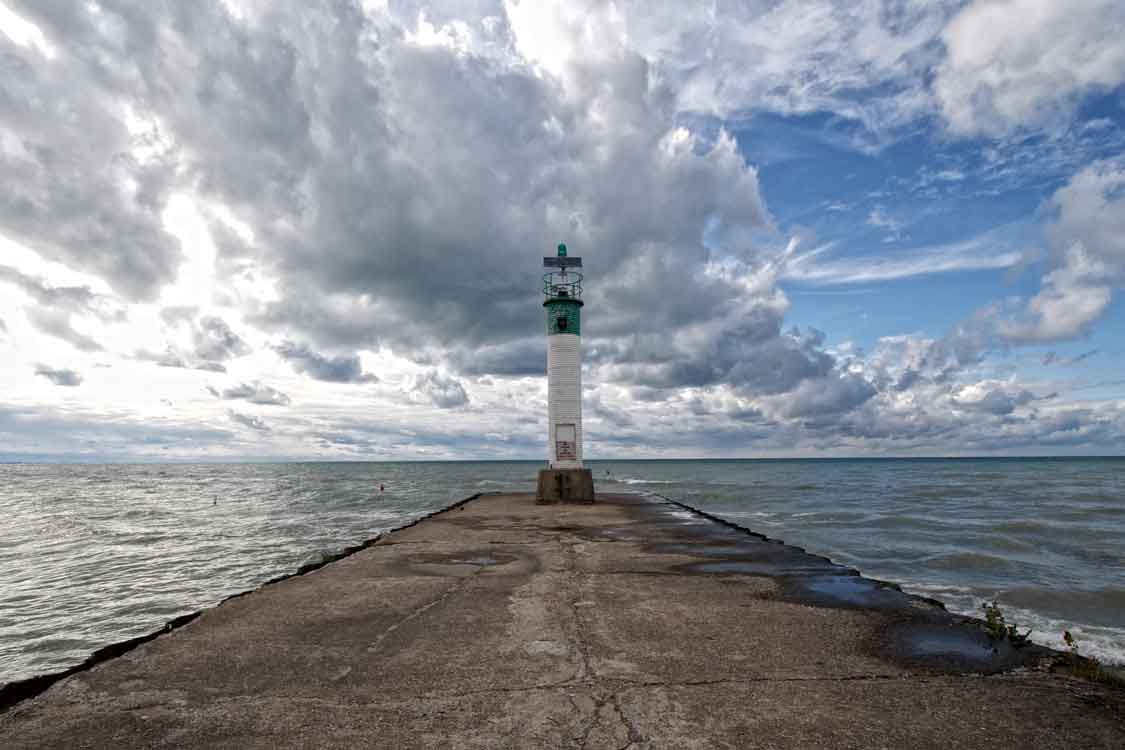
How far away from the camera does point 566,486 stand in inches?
1021

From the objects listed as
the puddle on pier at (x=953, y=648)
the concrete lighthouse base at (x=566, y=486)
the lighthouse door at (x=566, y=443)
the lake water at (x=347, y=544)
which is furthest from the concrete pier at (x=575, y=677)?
the concrete lighthouse base at (x=566, y=486)

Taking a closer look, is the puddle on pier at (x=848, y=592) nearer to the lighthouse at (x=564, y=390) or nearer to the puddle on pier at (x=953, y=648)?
the puddle on pier at (x=953, y=648)

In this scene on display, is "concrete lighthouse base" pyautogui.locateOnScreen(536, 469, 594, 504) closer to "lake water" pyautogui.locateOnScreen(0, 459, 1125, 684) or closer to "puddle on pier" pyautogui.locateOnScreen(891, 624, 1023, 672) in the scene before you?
"lake water" pyautogui.locateOnScreen(0, 459, 1125, 684)

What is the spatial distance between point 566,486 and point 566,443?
206 centimetres

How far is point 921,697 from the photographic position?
520cm

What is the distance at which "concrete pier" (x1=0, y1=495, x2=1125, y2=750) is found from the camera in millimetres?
4531

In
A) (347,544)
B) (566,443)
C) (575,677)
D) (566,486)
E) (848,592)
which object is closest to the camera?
(575,677)

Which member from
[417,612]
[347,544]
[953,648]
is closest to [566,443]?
[347,544]

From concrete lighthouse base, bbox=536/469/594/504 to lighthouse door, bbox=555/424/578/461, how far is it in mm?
716

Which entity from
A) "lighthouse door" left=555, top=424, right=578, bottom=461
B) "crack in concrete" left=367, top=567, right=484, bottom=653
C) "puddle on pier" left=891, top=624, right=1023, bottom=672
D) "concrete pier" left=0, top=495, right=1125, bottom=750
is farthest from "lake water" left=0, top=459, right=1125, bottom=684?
"lighthouse door" left=555, top=424, right=578, bottom=461

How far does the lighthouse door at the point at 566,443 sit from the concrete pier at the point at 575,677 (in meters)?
14.6

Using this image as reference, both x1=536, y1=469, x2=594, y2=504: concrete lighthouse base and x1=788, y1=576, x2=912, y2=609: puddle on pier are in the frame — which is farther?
x1=536, y1=469, x2=594, y2=504: concrete lighthouse base

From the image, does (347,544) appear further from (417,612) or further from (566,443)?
Answer: (417,612)

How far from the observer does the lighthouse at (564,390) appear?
81.5 feet
